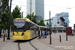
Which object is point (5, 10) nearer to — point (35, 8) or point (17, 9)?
point (17, 9)

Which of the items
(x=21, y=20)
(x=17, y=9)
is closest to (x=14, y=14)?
(x=17, y=9)

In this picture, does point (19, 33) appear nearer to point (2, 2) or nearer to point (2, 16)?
point (2, 16)

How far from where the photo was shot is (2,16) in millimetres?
23422

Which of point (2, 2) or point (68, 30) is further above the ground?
point (2, 2)

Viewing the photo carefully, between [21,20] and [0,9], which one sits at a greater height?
[0,9]

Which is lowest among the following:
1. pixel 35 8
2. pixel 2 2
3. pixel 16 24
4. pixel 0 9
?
pixel 16 24

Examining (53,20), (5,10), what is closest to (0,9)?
(5,10)

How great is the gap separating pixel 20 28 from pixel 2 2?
44.0 feet

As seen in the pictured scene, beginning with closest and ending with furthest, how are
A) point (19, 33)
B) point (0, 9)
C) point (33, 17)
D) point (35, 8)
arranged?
1. point (19, 33)
2. point (0, 9)
3. point (33, 17)
4. point (35, 8)

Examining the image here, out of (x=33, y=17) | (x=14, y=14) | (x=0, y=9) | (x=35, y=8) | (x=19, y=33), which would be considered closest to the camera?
(x=19, y=33)

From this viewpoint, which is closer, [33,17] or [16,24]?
[16,24]

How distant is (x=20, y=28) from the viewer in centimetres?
1334

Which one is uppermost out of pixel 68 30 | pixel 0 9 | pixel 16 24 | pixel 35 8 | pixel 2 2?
pixel 35 8

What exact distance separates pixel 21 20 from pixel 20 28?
3.88ft
